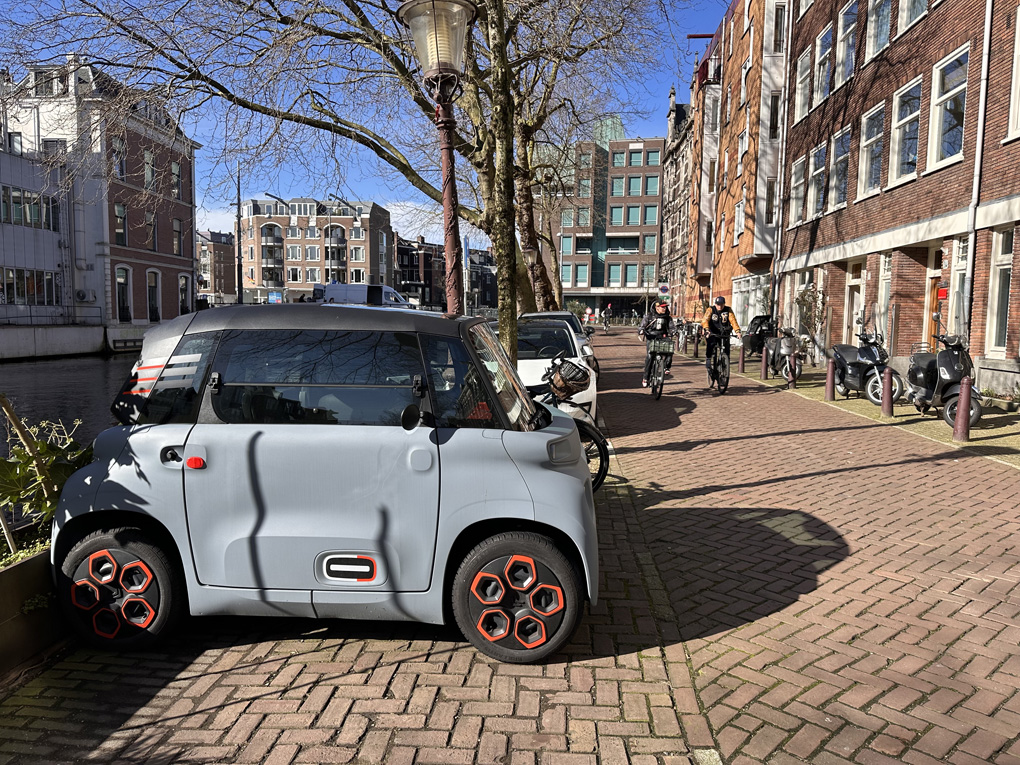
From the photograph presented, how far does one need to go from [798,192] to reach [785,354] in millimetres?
8946

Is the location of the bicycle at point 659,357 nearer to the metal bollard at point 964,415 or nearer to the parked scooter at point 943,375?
the parked scooter at point 943,375

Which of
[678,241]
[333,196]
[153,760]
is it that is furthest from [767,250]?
[678,241]

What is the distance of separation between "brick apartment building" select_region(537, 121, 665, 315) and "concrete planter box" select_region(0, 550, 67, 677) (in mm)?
81445

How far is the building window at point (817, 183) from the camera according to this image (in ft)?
69.4

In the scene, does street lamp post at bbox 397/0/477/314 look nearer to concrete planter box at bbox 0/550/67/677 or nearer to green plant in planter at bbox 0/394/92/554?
green plant in planter at bbox 0/394/92/554

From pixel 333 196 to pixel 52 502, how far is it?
7.32 meters

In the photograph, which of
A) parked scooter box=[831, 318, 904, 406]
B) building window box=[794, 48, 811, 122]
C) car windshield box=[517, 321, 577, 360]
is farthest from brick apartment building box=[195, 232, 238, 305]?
parked scooter box=[831, 318, 904, 406]

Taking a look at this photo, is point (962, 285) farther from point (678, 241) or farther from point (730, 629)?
point (678, 241)

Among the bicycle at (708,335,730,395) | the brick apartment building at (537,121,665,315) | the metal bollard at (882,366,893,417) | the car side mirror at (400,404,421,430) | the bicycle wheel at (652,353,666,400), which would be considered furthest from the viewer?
the brick apartment building at (537,121,665,315)

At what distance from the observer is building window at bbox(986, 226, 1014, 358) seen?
489 inches

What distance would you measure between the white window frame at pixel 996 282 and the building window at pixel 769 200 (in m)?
14.6

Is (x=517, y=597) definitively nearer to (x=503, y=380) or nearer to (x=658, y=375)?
(x=503, y=380)

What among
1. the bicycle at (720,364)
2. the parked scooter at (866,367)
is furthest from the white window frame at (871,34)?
the bicycle at (720,364)

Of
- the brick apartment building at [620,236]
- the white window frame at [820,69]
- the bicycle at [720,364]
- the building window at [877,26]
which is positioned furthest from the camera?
the brick apartment building at [620,236]
